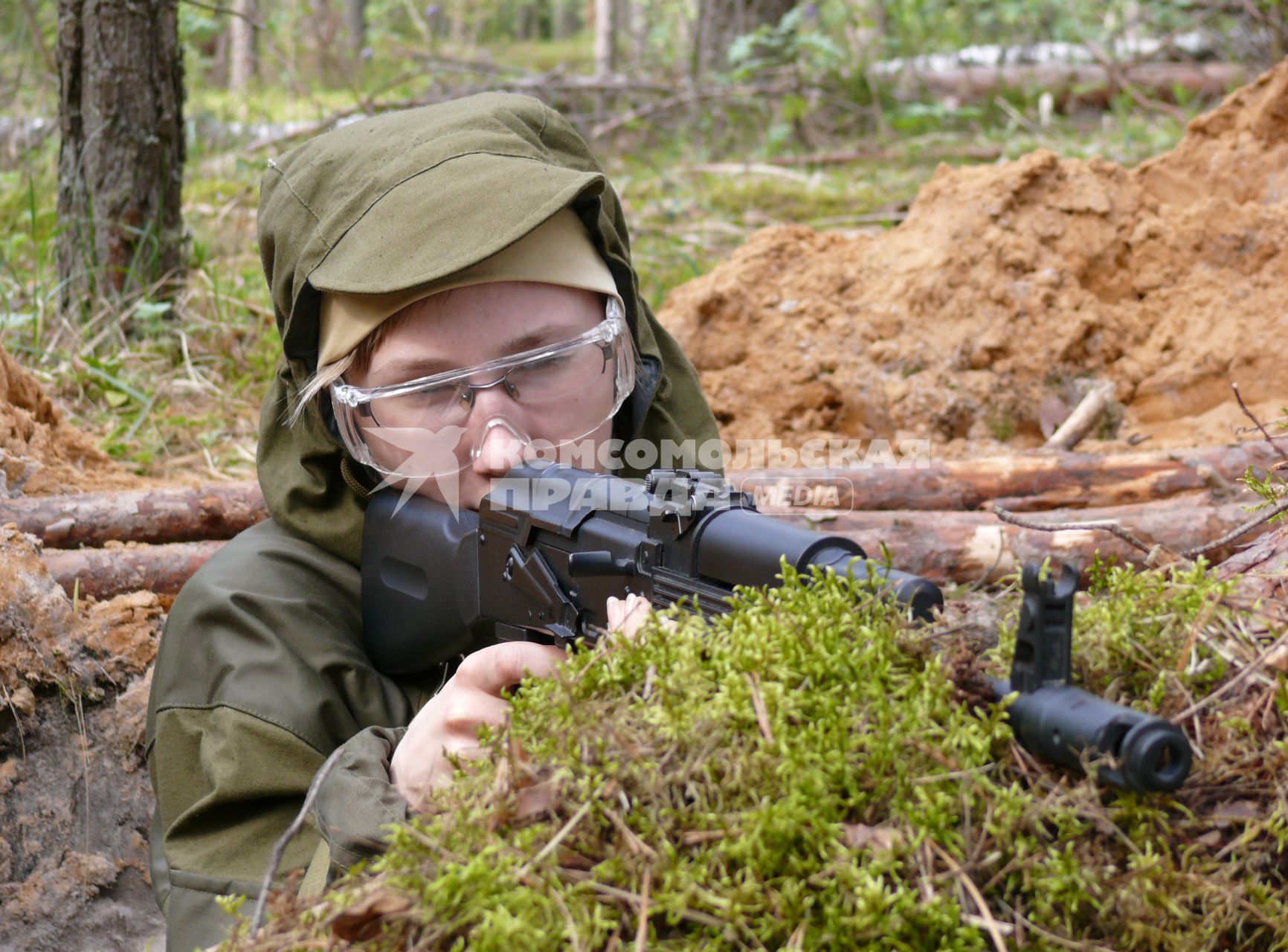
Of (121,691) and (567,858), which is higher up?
(567,858)

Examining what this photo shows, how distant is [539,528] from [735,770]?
0.94 meters

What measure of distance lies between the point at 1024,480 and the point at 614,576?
2.59 metres

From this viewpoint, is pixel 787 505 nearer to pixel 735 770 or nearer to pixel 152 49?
pixel 735 770

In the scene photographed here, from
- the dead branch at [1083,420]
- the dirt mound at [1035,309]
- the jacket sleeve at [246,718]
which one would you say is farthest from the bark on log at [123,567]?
the dead branch at [1083,420]

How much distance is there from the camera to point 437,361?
2.48 meters

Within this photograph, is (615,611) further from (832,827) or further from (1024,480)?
(1024,480)

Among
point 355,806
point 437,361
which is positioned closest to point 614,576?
point 355,806

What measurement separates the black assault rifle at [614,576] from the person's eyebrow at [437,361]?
Result: 11.9 inches

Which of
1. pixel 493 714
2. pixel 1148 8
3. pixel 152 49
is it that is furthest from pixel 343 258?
pixel 1148 8

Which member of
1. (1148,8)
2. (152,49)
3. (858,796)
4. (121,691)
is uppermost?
(1148,8)

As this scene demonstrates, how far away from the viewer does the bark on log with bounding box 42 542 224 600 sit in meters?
3.27

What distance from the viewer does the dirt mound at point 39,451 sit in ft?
11.8

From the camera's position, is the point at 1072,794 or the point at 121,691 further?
the point at 121,691

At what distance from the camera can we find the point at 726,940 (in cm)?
116
